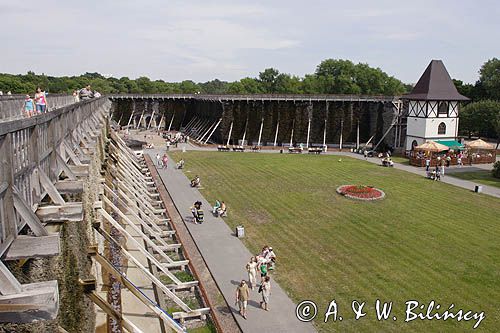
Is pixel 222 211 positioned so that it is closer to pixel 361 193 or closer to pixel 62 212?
pixel 361 193

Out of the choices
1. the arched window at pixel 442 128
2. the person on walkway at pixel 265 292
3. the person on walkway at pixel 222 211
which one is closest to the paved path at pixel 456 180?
the arched window at pixel 442 128

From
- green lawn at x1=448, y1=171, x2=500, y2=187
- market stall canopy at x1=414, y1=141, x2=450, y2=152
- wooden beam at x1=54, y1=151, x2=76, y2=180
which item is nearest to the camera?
wooden beam at x1=54, y1=151, x2=76, y2=180

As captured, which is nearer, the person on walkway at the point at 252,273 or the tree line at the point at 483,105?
the person on walkway at the point at 252,273

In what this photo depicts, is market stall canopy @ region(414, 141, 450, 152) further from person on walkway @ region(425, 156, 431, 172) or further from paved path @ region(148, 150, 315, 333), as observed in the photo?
paved path @ region(148, 150, 315, 333)

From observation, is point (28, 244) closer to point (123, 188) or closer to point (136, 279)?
point (136, 279)

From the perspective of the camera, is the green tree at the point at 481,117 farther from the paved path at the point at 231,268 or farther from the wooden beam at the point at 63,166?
the wooden beam at the point at 63,166

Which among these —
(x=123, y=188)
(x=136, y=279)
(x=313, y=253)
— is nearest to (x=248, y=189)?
(x=123, y=188)

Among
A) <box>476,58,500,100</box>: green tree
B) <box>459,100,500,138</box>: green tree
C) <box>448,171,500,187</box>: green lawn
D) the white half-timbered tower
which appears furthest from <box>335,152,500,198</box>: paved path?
<box>476,58,500,100</box>: green tree
